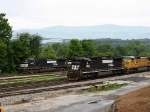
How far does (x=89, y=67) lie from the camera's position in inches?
1428

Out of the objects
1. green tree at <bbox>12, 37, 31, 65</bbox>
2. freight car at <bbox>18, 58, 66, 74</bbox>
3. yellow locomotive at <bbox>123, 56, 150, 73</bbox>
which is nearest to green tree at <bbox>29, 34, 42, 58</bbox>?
green tree at <bbox>12, 37, 31, 65</bbox>

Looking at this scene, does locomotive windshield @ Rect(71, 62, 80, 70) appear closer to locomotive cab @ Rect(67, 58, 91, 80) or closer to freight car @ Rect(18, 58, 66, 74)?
locomotive cab @ Rect(67, 58, 91, 80)

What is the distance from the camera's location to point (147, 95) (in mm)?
15945

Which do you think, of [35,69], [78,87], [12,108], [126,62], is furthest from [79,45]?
[12,108]

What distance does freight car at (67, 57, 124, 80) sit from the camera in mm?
35219

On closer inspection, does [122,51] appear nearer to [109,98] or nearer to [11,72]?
[11,72]

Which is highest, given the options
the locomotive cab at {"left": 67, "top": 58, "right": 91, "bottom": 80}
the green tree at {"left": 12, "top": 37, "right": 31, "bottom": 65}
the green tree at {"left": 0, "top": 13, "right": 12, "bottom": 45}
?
the green tree at {"left": 0, "top": 13, "right": 12, "bottom": 45}

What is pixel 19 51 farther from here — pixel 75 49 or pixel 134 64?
pixel 134 64

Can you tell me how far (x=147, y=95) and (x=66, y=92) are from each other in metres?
11.3

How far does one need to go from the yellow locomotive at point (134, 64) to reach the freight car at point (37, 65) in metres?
14.9

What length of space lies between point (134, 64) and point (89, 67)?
12206mm

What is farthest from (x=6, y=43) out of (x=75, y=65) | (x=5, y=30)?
(x=75, y=65)

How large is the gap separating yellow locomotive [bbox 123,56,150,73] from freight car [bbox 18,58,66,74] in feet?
48.9

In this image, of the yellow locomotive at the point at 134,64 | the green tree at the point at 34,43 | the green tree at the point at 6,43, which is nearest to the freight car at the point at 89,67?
the yellow locomotive at the point at 134,64
